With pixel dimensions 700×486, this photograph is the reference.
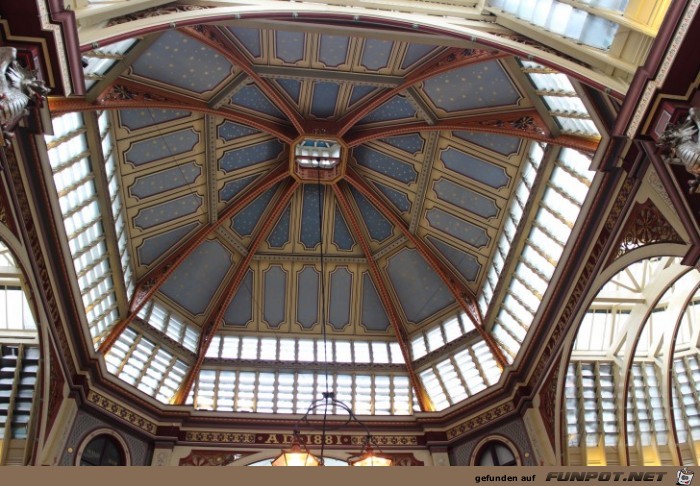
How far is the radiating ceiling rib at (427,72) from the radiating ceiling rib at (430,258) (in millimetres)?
2393

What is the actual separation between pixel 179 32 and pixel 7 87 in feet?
26.9

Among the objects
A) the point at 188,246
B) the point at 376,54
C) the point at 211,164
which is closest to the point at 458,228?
the point at 376,54

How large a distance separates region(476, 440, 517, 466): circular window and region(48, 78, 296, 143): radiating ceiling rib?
10537 millimetres

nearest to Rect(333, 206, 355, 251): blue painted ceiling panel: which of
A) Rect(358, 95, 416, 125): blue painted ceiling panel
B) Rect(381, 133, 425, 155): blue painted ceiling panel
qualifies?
Rect(381, 133, 425, 155): blue painted ceiling panel

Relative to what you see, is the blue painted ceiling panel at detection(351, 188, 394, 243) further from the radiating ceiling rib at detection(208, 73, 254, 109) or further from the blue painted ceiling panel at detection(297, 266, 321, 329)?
the radiating ceiling rib at detection(208, 73, 254, 109)

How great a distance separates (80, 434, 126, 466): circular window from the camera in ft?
60.2

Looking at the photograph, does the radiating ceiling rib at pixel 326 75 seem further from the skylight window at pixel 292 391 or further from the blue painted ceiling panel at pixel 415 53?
the skylight window at pixel 292 391

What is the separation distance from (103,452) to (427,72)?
13.1m

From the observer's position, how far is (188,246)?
883 inches

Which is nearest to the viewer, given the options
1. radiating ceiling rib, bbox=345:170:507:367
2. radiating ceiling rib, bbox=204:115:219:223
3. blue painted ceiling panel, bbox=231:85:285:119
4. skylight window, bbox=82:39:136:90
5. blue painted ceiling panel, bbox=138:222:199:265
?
skylight window, bbox=82:39:136:90

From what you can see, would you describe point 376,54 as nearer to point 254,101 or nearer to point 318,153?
point 254,101

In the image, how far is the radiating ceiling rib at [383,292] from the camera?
22.8m

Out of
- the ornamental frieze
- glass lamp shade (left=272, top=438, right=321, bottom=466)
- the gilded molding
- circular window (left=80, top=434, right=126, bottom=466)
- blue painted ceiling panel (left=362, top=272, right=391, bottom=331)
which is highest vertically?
blue painted ceiling panel (left=362, top=272, right=391, bottom=331)

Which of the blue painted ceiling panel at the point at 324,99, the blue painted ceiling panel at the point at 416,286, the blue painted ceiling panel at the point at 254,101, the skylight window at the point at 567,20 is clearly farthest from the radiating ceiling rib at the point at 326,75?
the blue painted ceiling panel at the point at 416,286
